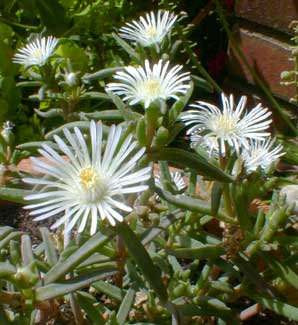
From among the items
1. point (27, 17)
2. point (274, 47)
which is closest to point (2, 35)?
point (27, 17)

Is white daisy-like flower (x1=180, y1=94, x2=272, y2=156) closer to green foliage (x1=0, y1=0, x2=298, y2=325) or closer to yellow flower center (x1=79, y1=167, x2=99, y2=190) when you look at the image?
green foliage (x1=0, y1=0, x2=298, y2=325)

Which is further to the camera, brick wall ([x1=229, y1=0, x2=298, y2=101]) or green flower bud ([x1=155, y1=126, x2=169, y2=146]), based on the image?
brick wall ([x1=229, y1=0, x2=298, y2=101])

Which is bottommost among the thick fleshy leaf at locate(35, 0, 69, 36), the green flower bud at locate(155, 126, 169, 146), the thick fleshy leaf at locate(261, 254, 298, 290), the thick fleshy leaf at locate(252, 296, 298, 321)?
the thick fleshy leaf at locate(252, 296, 298, 321)

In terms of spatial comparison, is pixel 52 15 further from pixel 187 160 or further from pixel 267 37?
pixel 187 160

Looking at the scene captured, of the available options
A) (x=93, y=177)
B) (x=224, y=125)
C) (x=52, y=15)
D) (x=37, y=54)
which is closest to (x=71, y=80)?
(x=37, y=54)

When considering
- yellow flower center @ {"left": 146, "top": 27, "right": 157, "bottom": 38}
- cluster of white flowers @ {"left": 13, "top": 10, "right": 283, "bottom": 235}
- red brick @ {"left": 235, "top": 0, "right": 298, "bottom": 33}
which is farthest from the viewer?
red brick @ {"left": 235, "top": 0, "right": 298, "bottom": 33}

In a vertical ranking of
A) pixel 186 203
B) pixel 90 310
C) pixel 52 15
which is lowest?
pixel 90 310

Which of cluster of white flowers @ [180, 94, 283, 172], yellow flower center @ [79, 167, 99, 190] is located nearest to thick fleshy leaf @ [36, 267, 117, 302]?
yellow flower center @ [79, 167, 99, 190]

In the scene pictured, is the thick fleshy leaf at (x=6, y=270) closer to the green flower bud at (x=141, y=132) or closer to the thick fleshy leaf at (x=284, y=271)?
the green flower bud at (x=141, y=132)
